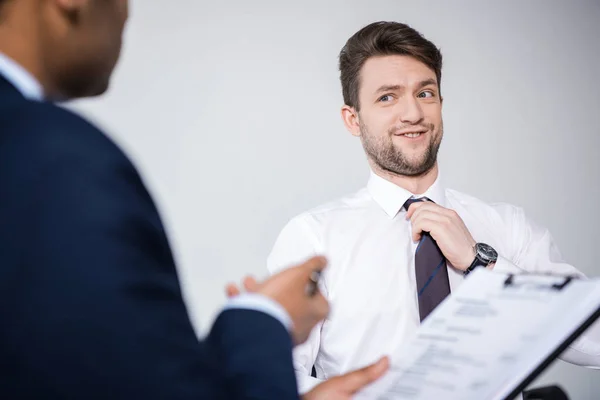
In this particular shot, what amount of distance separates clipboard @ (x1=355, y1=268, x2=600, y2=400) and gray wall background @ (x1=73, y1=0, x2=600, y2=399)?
1.22 meters

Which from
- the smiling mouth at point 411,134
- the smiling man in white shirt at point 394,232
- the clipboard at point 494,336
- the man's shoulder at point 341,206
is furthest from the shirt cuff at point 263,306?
the smiling mouth at point 411,134

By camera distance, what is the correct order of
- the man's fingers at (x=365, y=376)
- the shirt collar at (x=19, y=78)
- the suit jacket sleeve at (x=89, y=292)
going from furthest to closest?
1. the man's fingers at (x=365, y=376)
2. the shirt collar at (x=19, y=78)
3. the suit jacket sleeve at (x=89, y=292)

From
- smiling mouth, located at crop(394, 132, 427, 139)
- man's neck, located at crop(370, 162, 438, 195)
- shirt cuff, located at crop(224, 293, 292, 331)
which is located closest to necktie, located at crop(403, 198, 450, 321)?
Answer: man's neck, located at crop(370, 162, 438, 195)

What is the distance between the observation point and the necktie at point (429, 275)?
162cm

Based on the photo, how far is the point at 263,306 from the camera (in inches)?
22.2

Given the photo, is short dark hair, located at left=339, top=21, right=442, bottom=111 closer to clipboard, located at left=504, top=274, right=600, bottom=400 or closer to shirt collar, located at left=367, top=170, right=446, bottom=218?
shirt collar, located at left=367, top=170, right=446, bottom=218

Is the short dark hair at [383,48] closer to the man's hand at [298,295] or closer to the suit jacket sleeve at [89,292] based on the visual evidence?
the man's hand at [298,295]

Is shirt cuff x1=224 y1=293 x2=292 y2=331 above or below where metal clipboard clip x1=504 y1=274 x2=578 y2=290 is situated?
above

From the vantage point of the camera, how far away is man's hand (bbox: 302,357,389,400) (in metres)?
0.83

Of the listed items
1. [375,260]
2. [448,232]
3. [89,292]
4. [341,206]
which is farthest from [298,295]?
[341,206]

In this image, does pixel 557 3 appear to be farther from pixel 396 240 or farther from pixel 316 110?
pixel 396 240

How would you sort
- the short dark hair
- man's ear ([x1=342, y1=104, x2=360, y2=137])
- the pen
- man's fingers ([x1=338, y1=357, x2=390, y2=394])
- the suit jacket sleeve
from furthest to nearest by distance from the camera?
A: man's ear ([x1=342, y1=104, x2=360, y2=137])
the short dark hair
man's fingers ([x1=338, y1=357, x2=390, y2=394])
the pen
the suit jacket sleeve

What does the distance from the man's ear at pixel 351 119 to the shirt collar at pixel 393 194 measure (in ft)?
0.69

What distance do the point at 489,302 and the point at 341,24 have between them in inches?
68.5
